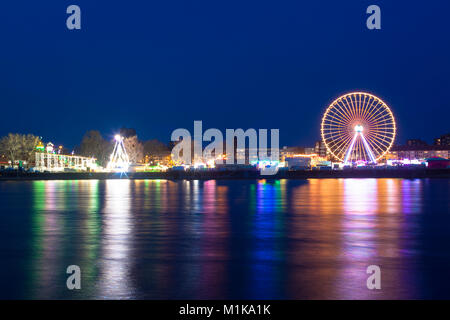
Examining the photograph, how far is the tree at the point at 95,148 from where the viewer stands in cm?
11819

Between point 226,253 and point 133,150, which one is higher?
point 133,150

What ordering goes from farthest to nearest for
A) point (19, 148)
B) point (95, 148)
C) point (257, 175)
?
1. point (95, 148)
2. point (19, 148)
3. point (257, 175)

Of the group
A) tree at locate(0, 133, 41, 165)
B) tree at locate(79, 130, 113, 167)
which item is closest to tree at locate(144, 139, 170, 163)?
tree at locate(79, 130, 113, 167)

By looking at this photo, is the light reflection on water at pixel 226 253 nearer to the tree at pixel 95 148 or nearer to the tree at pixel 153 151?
the tree at pixel 95 148

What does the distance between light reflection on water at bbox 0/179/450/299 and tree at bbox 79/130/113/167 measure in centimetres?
10017

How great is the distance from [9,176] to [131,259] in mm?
64147

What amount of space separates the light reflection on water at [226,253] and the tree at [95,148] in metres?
100

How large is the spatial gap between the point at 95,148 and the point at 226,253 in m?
111

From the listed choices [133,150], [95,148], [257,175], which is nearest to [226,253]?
[257,175]

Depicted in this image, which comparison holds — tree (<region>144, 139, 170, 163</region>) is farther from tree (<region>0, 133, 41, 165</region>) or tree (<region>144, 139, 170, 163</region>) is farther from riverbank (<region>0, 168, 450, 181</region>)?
riverbank (<region>0, 168, 450, 181</region>)

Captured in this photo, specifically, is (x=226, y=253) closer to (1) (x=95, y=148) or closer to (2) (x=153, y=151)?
(1) (x=95, y=148)

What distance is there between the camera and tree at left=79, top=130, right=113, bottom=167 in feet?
388

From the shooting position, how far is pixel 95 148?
4653 inches

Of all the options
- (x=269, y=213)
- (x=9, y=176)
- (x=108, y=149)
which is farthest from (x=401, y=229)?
(x=108, y=149)
